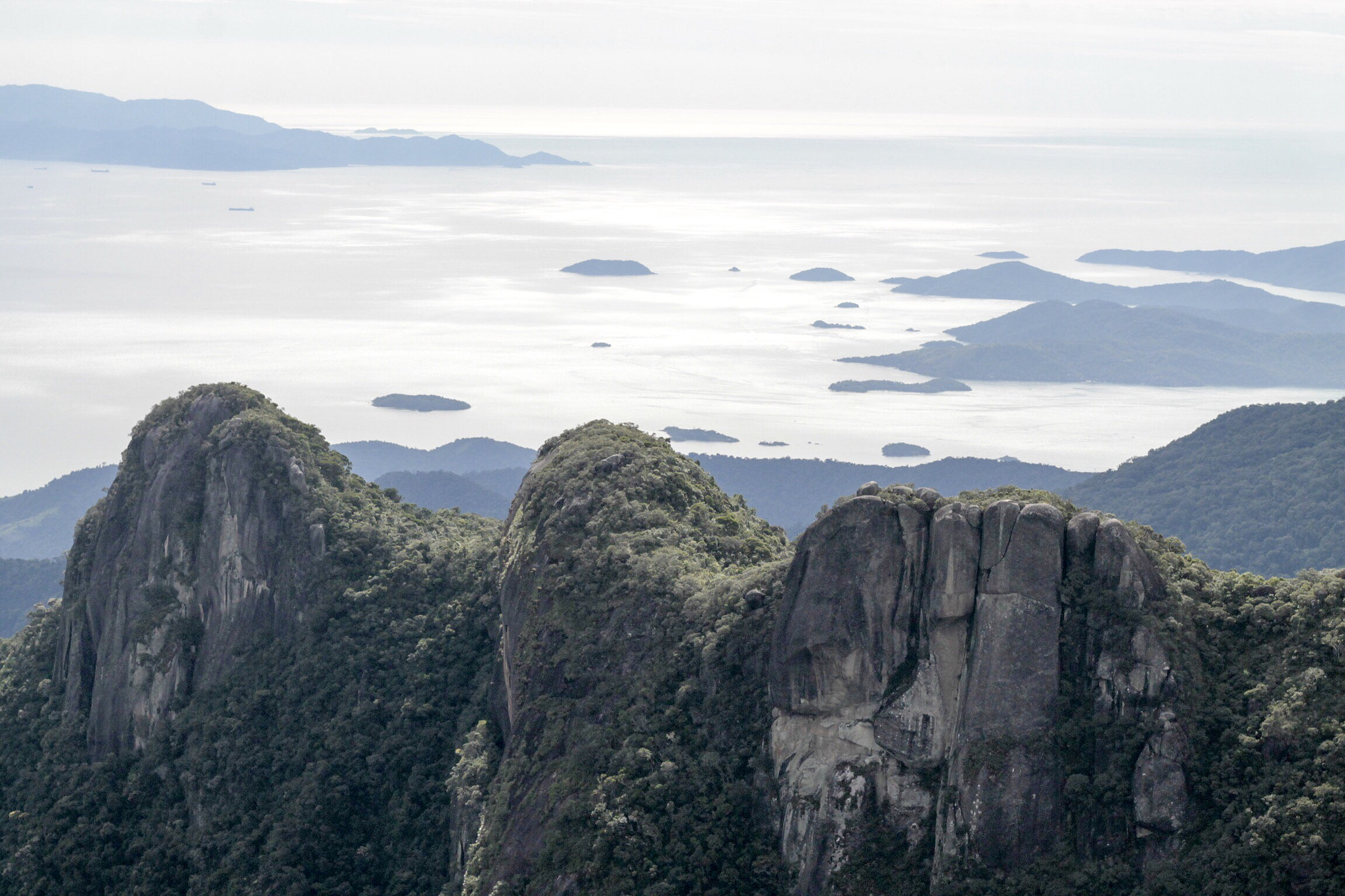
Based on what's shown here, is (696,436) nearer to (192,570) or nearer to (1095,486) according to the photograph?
(1095,486)

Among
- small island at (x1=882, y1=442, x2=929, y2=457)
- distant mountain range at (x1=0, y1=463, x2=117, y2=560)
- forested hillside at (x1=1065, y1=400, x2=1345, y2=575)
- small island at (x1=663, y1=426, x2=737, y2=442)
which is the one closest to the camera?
forested hillside at (x1=1065, y1=400, x2=1345, y2=575)

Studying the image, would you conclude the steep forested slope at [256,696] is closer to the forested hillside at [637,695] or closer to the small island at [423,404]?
the forested hillside at [637,695]

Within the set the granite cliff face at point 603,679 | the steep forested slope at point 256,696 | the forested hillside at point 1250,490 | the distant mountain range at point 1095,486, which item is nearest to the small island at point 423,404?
the distant mountain range at point 1095,486

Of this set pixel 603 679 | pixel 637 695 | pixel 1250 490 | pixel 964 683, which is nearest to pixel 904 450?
pixel 1250 490

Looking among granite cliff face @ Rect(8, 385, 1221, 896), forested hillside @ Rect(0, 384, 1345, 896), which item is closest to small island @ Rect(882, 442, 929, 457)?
granite cliff face @ Rect(8, 385, 1221, 896)

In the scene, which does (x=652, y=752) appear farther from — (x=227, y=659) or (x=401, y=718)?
(x=227, y=659)

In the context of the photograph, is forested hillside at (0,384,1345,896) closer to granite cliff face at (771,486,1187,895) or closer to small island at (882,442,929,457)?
granite cliff face at (771,486,1187,895)
